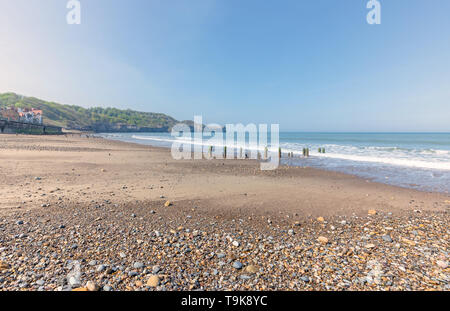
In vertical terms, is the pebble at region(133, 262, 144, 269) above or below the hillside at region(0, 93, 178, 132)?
below

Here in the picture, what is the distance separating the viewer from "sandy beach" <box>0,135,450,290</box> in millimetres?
3225

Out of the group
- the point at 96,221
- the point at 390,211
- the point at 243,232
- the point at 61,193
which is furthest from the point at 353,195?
the point at 61,193

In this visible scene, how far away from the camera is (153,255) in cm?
387

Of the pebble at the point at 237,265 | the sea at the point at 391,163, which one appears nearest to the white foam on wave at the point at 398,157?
the sea at the point at 391,163

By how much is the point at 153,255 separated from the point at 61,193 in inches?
243

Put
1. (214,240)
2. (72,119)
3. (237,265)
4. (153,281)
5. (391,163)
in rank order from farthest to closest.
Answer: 1. (72,119)
2. (391,163)
3. (214,240)
4. (237,265)
5. (153,281)

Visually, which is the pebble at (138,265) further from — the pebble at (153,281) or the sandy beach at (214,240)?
the pebble at (153,281)

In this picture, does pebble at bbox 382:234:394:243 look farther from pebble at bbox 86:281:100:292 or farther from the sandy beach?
pebble at bbox 86:281:100:292

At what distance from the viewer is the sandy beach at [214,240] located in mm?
3225

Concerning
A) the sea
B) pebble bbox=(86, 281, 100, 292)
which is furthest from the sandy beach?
the sea

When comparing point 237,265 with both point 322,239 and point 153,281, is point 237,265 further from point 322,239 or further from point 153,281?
point 322,239

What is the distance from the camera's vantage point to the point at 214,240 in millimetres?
4609

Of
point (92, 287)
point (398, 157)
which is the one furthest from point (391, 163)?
point (92, 287)
